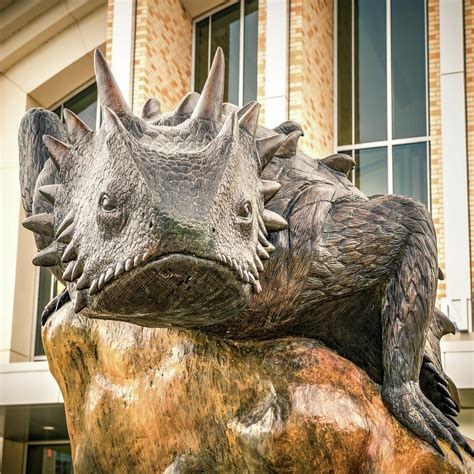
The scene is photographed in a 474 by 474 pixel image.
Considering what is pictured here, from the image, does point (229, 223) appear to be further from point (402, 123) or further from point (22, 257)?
point (22, 257)

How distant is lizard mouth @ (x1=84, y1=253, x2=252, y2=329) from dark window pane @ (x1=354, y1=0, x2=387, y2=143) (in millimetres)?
14446

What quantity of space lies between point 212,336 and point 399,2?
14.7 m

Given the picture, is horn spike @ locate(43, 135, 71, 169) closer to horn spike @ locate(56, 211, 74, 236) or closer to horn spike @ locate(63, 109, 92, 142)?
horn spike @ locate(63, 109, 92, 142)

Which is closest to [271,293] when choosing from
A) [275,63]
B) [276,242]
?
[276,242]

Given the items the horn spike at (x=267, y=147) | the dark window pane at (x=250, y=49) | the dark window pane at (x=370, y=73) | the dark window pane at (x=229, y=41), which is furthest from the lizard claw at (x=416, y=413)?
the dark window pane at (x=250, y=49)

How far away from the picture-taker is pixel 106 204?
2.24 meters

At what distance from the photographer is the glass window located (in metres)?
17.2

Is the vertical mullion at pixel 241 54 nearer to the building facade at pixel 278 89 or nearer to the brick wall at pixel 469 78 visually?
the building facade at pixel 278 89

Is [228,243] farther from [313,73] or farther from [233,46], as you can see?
[233,46]

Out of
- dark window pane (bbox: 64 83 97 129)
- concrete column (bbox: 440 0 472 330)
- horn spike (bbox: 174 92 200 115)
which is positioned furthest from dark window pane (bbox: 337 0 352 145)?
horn spike (bbox: 174 92 200 115)

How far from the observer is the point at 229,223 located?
2.27 meters

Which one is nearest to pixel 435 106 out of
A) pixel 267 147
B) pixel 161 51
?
pixel 161 51

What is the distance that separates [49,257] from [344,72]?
1503 centimetres

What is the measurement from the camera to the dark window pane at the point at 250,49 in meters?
Answer: 17.1
